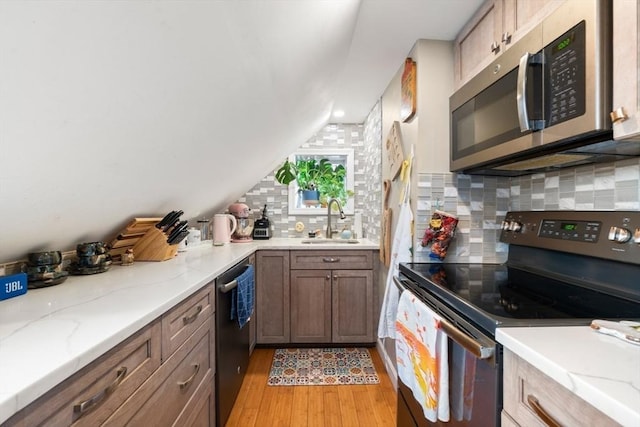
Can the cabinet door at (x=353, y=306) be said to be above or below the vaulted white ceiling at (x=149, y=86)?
below

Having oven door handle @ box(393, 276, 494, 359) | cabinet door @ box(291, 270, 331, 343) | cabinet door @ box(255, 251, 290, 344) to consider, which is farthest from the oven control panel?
cabinet door @ box(255, 251, 290, 344)

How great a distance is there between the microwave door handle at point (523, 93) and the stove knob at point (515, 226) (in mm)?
685

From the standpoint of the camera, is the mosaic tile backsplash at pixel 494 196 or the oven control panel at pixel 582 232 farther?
the mosaic tile backsplash at pixel 494 196

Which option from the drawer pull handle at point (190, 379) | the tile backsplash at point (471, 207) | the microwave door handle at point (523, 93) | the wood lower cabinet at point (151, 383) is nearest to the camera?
the wood lower cabinet at point (151, 383)

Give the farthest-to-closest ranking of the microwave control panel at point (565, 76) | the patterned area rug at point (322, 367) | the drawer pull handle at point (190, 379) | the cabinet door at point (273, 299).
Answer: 1. the cabinet door at point (273, 299)
2. the patterned area rug at point (322, 367)
3. the drawer pull handle at point (190, 379)
4. the microwave control panel at point (565, 76)

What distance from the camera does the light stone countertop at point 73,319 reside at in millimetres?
510

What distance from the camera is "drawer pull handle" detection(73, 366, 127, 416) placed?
593 millimetres

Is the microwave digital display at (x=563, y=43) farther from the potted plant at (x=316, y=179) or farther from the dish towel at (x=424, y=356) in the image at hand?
the potted plant at (x=316, y=179)

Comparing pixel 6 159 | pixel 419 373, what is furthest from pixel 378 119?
pixel 6 159

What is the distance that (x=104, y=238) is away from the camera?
155 centimetres

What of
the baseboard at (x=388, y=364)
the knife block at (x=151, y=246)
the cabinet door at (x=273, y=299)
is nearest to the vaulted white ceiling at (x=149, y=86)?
the knife block at (x=151, y=246)

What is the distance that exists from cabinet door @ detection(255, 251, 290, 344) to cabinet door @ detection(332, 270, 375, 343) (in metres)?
0.42

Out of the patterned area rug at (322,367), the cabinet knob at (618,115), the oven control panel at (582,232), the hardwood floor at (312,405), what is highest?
the cabinet knob at (618,115)

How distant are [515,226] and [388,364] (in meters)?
1.31
